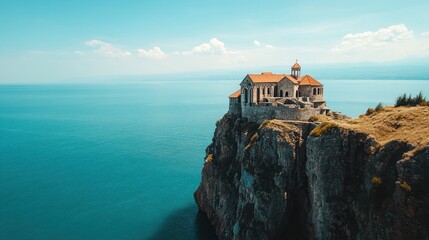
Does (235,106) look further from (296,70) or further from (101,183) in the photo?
(101,183)

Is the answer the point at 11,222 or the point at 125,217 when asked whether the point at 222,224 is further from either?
the point at 11,222

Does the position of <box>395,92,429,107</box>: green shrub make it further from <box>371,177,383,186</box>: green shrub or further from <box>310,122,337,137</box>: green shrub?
<box>371,177,383,186</box>: green shrub

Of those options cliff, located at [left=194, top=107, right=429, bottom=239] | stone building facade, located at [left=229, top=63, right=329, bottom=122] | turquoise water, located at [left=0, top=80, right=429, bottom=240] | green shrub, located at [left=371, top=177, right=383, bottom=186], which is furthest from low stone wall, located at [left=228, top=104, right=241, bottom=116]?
green shrub, located at [left=371, top=177, right=383, bottom=186]

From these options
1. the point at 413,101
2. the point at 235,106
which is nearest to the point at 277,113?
the point at 235,106

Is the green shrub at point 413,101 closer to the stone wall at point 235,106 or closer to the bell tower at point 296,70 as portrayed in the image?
the bell tower at point 296,70

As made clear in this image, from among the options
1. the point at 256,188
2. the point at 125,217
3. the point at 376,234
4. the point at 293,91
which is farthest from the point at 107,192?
the point at 376,234

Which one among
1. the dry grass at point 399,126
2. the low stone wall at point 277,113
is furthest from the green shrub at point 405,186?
the low stone wall at point 277,113
